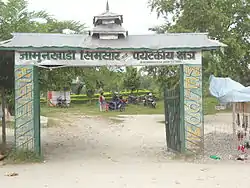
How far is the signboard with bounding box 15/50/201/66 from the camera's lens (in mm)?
10672

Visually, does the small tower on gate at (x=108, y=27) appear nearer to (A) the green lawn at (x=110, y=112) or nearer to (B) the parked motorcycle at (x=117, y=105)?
(A) the green lawn at (x=110, y=112)

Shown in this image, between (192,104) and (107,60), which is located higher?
(107,60)

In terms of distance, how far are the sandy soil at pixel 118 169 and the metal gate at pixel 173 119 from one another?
0.46 meters

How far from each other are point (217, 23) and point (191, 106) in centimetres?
1182

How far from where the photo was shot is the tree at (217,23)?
21312 millimetres

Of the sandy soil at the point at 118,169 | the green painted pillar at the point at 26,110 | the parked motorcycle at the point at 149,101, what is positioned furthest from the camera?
the parked motorcycle at the point at 149,101

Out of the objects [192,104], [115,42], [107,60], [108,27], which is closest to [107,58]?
[107,60]

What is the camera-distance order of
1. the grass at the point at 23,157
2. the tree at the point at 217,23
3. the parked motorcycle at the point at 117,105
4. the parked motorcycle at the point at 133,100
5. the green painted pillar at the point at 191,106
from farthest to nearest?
the parked motorcycle at the point at 133,100 → the parked motorcycle at the point at 117,105 → the tree at the point at 217,23 → the green painted pillar at the point at 191,106 → the grass at the point at 23,157

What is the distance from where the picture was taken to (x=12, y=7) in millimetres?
13594

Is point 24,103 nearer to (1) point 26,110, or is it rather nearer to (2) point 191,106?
(1) point 26,110

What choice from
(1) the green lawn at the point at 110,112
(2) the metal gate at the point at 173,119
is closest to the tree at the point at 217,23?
(1) the green lawn at the point at 110,112

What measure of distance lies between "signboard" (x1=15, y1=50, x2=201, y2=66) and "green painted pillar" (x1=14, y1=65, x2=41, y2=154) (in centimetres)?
32

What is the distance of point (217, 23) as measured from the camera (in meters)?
21.5

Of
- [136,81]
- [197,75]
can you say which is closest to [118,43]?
[197,75]
